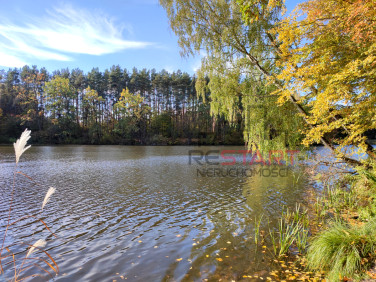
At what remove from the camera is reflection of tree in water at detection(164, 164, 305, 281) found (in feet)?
14.5

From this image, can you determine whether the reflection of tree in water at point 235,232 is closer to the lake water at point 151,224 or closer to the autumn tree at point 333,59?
the lake water at point 151,224

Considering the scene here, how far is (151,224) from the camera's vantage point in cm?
682

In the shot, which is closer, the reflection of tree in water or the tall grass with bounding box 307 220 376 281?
the tall grass with bounding box 307 220 376 281

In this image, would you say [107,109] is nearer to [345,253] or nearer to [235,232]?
[235,232]

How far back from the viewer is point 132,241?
5.67m

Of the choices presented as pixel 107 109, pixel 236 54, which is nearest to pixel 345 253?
pixel 236 54

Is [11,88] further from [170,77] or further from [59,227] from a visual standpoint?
[59,227]

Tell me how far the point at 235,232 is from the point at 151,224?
2358 millimetres

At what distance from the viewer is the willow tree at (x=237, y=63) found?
9641mm

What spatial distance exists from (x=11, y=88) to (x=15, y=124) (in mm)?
11539

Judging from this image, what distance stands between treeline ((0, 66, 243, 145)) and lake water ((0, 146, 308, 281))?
41.4 metres

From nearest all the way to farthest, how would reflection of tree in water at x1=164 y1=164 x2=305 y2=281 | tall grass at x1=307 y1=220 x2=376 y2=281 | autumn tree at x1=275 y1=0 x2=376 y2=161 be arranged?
tall grass at x1=307 y1=220 x2=376 y2=281 → reflection of tree in water at x1=164 y1=164 x2=305 y2=281 → autumn tree at x1=275 y1=0 x2=376 y2=161

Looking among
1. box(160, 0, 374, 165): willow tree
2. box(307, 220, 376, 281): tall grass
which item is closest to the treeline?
box(160, 0, 374, 165): willow tree

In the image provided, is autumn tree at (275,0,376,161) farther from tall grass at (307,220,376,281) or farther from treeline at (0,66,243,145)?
treeline at (0,66,243,145)
